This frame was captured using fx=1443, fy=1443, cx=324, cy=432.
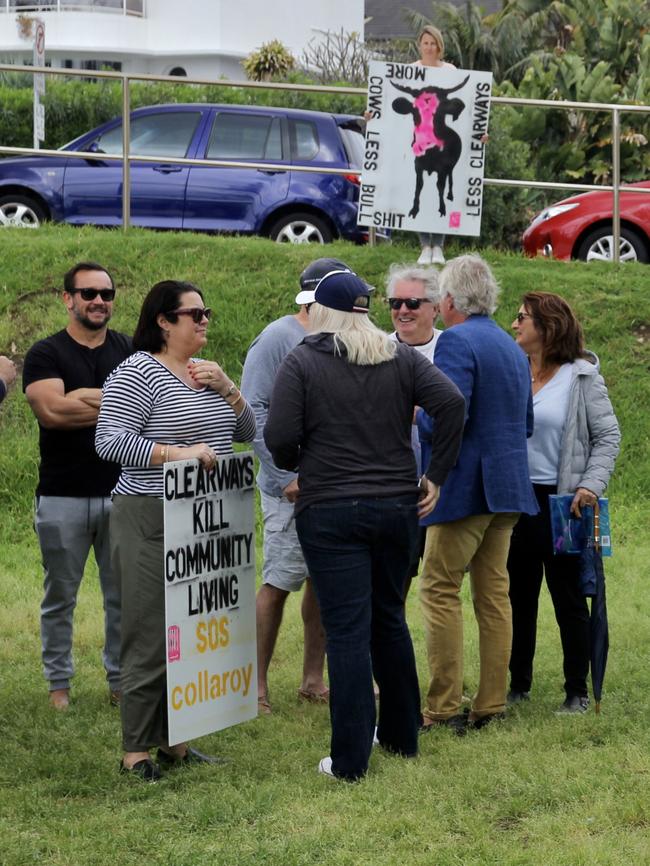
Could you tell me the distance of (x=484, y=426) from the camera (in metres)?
5.98

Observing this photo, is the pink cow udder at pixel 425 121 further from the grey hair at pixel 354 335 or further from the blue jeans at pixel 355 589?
the blue jeans at pixel 355 589

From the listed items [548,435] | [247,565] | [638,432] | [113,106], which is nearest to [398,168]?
[638,432]

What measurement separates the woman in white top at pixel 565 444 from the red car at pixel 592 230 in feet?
23.1

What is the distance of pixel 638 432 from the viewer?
35.8 feet

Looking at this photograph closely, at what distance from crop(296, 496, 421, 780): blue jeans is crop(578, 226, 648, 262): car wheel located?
8611mm

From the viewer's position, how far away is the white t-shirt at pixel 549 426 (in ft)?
21.2

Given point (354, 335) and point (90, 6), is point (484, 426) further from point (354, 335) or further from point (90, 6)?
point (90, 6)

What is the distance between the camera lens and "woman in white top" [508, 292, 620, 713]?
6457mm

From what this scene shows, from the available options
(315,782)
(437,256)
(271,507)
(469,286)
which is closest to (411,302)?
(469,286)

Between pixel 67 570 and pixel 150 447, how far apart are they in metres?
1.47

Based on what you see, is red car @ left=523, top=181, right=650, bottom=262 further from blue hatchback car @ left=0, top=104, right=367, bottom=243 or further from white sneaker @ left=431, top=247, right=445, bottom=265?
white sneaker @ left=431, top=247, right=445, bottom=265

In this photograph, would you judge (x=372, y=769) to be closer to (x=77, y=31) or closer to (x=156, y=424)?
(x=156, y=424)

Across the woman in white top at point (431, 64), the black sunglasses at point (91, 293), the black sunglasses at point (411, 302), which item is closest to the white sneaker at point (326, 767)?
the black sunglasses at point (411, 302)

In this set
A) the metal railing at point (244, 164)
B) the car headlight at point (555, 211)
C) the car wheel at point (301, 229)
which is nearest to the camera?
the metal railing at point (244, 164)
